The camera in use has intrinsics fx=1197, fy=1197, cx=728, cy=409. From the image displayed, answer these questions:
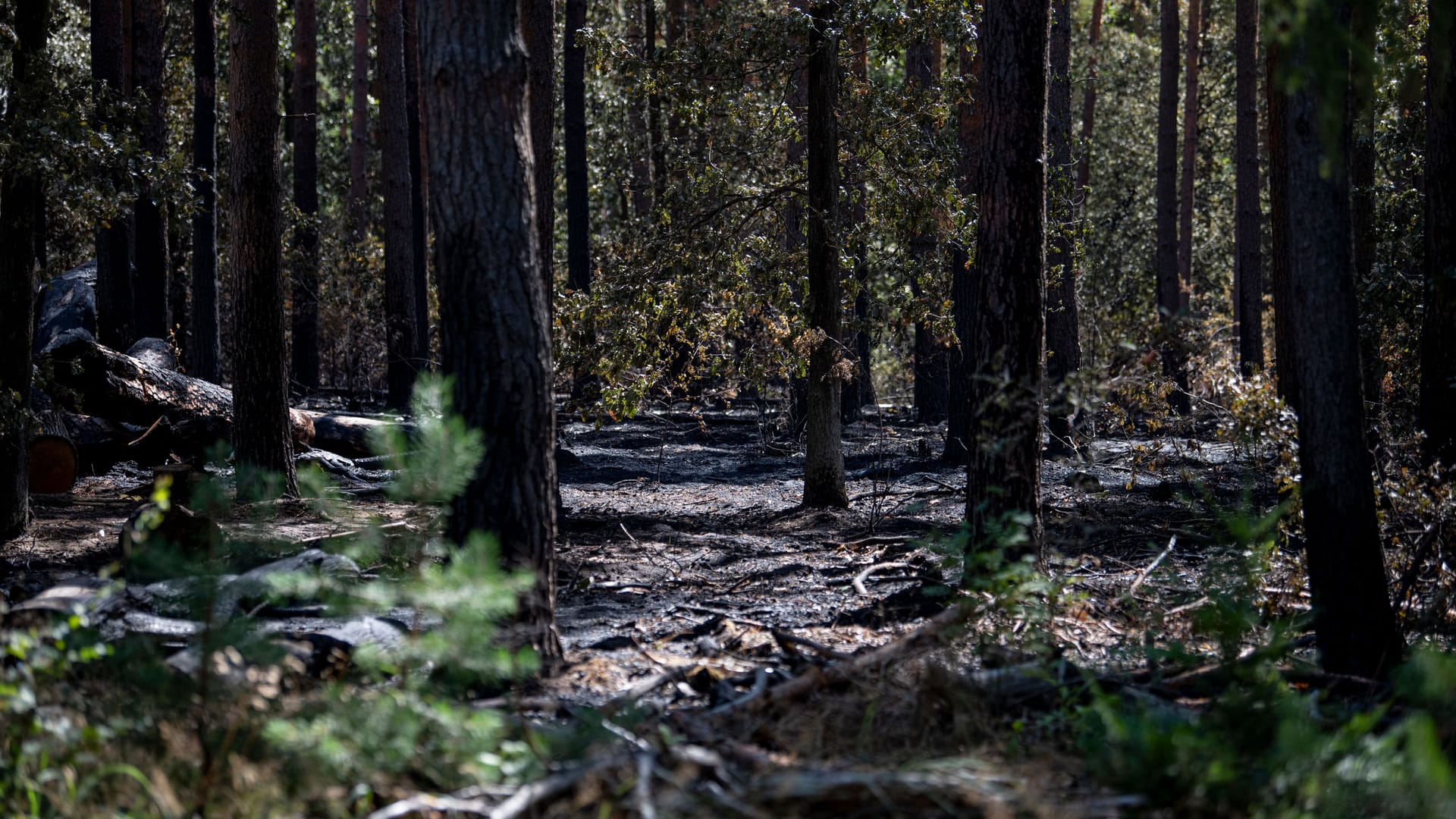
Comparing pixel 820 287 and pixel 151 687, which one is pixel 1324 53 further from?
pixel 820 287

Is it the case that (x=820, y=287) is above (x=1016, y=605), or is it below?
above

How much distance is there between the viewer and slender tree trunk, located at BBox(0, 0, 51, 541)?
8211 mm

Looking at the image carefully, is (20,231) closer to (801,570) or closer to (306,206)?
(801,570)

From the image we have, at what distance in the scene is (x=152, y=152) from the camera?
16.4 meters

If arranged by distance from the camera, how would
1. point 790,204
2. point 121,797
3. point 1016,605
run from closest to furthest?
point 121,797 < point 1016,605 < point 790,204

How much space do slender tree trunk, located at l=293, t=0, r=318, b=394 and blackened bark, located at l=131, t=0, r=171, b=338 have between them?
3621 millimetres

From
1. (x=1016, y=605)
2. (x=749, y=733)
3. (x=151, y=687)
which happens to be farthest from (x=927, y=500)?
(x=151, y=687)

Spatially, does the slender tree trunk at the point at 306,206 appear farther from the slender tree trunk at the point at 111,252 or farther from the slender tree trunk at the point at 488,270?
the slender tree trunk at the point at 488,270

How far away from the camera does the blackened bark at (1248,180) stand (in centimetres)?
1944

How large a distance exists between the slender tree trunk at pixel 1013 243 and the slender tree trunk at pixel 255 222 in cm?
607

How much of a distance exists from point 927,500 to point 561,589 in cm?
458

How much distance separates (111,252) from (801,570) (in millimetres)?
12008

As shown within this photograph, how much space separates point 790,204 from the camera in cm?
1217

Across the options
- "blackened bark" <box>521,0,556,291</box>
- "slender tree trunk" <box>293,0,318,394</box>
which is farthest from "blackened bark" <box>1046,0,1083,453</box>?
"slender tree trunk" <box>293,0,318,394</box>
